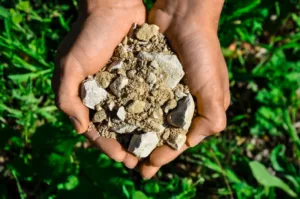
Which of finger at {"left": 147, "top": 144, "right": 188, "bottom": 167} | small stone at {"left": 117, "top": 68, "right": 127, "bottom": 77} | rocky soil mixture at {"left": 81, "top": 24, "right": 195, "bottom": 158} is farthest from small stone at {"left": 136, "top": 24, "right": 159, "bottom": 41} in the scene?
finger at {"left": 147, "top": 144, "right": 188, "bottom": 167}

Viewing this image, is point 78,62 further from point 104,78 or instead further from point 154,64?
point 154,64

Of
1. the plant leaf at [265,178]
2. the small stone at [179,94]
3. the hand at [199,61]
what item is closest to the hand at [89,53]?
the hand at [199,61]

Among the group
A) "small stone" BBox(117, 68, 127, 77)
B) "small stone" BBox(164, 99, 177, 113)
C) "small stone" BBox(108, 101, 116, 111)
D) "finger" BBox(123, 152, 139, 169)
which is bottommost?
"finger" BBox(123, 152, 139, 169)

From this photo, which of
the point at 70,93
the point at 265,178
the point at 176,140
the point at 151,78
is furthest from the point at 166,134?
the point at 265,178

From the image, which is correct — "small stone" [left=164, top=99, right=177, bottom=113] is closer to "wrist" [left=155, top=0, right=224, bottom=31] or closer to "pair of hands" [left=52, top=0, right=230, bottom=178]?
"pair of hands" [left=52, top=0, right=230, bottom=178]

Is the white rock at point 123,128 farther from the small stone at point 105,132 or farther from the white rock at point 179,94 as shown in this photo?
the white rock at point 179,94

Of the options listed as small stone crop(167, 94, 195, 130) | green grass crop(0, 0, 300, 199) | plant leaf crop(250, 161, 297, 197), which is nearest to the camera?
small stone crop(167, 94, 195, 130)

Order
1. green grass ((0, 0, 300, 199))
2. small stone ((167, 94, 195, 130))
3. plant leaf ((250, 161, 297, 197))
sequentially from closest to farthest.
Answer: small stone ((167, 94, 195, 130)) → green grass ((0, 0, 300, 199)) → plant leaf ((250, 161, 297, 197))
